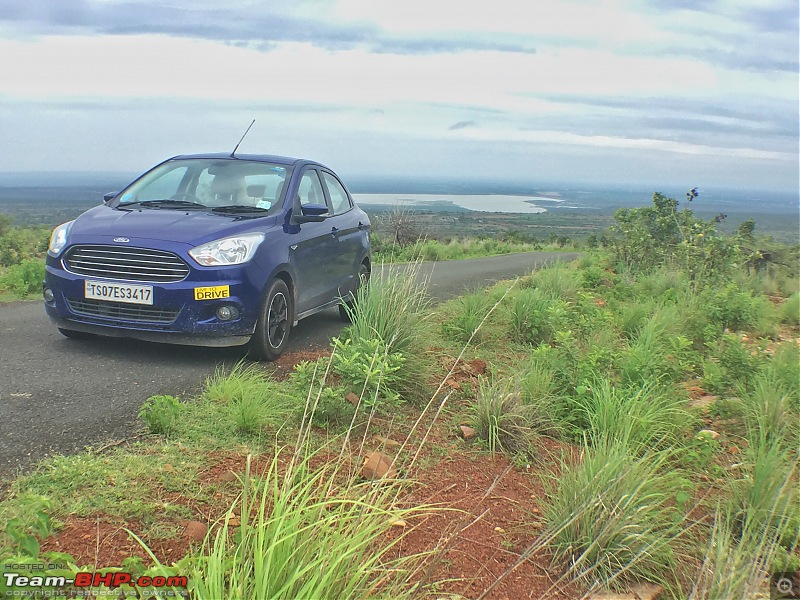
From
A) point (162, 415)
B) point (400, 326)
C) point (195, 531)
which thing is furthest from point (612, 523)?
point (400, 326)

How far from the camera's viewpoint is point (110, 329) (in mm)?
6133

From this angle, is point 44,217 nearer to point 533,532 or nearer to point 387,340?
point 387,340

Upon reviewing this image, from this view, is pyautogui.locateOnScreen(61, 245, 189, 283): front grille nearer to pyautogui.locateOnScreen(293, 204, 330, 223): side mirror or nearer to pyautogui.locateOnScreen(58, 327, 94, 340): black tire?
pyautogui.locateOnScreen(58, 327, 94, 340): black tire

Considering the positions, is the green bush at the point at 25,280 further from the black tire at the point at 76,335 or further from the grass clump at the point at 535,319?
the grass clump at the point at 535,319

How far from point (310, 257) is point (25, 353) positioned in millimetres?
2599

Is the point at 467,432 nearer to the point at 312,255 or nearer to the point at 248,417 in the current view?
the point at 248,417

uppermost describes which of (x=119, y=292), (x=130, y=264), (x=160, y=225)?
(x=160, y=225)

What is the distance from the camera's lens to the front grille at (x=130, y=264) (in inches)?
236

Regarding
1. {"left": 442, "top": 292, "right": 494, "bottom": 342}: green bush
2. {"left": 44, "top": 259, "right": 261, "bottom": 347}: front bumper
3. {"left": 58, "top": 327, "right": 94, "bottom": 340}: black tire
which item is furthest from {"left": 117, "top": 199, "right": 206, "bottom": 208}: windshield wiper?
{"left": 442, "top": 292, "right": 494, "bottom": 342}: green bush

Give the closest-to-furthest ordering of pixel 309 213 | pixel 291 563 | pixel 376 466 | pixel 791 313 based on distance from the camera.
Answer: pixel 291 563
pixel 376 466
pixel 309 213
pixel 791 313

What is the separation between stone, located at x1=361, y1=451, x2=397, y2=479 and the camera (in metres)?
3.78

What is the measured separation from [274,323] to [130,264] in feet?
4.16

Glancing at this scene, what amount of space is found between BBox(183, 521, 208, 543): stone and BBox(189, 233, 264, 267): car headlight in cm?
314

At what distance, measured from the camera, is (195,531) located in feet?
10.3
